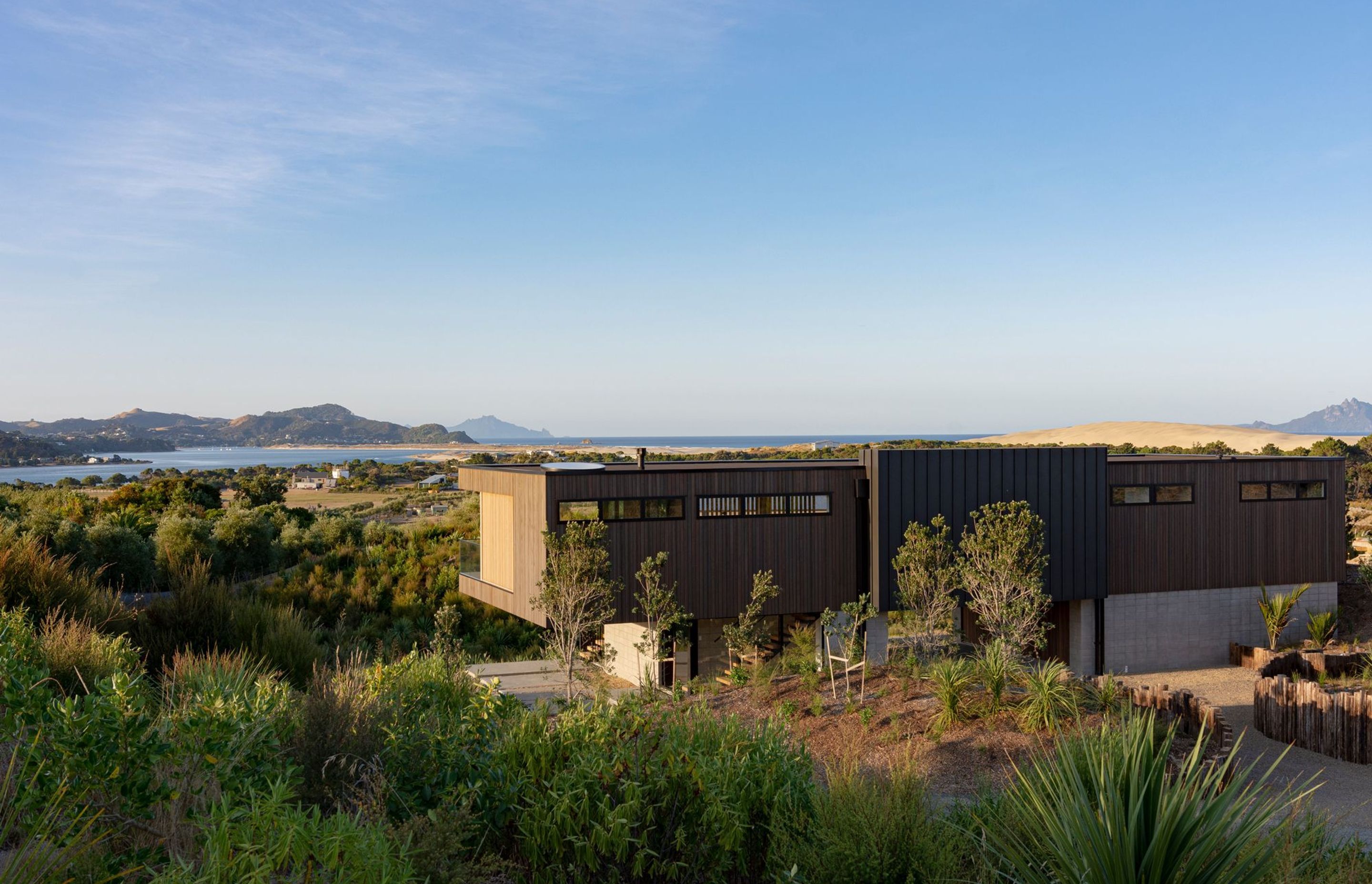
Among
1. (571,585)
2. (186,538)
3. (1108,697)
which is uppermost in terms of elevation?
(571,585)

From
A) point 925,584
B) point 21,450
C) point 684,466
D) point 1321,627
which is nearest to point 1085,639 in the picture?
point 1321,627

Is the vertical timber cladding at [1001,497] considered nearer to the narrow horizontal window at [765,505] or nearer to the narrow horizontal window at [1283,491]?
the narrow horizontal window at [765,505]

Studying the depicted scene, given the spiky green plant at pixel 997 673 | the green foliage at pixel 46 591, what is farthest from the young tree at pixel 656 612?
the green foliage at pixel 46 591

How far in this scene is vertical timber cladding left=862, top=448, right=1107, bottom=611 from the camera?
14.8 metres

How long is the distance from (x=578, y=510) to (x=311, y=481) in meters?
65.8

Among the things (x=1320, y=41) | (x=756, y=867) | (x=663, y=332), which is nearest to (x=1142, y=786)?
(x=756, y=867)

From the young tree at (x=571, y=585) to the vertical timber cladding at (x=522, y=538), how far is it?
0.79 m

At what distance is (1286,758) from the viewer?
36.7 ft

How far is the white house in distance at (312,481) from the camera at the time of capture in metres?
68.5

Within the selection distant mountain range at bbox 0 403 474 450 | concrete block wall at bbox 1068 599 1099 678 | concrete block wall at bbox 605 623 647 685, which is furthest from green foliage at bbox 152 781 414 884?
distant mountain range at bbox 0 403 474 450

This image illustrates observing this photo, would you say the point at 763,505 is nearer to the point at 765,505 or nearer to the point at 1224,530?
the point at 765,505

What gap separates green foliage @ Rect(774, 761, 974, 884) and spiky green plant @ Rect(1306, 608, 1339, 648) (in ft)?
50.9

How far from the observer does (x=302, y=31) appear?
13.6 metres

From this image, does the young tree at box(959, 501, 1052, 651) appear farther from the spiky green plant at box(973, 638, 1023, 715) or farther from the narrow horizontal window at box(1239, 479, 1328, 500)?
the narrow horizontal window at box(1239, 479, 1328, 500)
